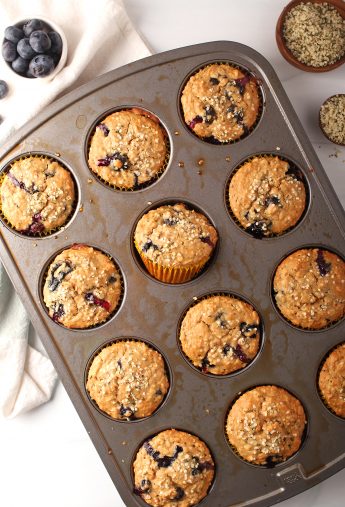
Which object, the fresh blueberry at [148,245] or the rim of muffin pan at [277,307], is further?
the rim of muffin pan at [277,307]

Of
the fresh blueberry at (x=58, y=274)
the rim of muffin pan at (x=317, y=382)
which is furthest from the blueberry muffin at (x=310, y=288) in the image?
the fresh blueberry at (x=58, y=274)

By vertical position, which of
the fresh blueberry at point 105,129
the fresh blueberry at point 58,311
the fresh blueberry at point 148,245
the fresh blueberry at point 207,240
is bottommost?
the fresh blueberry at point 207,240

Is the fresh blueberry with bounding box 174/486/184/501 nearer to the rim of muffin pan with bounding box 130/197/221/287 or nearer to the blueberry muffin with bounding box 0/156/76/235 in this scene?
the rim of muffin pan with bounding box 130/197/221/287

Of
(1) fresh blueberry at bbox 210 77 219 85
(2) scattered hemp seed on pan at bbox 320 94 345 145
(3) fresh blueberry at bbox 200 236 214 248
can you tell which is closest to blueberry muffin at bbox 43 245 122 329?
(3) fresh blueberry at bbox 200 236 214 248

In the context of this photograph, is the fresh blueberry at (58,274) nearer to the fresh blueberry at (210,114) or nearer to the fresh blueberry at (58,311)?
the fresh blueberry at (58,311)

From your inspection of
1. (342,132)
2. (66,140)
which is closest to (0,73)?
(66,140)
